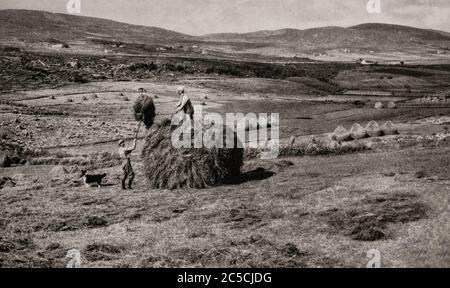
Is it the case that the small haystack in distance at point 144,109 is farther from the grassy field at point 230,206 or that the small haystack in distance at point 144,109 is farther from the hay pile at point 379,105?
the hay pile at point 379,105

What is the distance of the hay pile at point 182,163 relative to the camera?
13828 mm

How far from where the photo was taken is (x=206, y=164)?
13891 mm

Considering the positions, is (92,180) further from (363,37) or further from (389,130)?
(363,37)

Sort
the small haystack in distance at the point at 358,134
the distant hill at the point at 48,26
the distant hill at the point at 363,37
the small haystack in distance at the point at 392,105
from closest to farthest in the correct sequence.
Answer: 1. the distant hill at the point at 48,26
2. the small haystack in distance at the point at 358,134
3. the small haystack in distance at the point at 392,105
4. the distant hill at the point at 363,37

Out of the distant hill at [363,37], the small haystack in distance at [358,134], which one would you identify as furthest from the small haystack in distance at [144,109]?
the distant hill at [363,37]

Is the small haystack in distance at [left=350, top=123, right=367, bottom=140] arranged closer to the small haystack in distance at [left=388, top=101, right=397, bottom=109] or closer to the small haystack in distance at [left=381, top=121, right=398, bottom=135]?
the small haystack in distance at [left=381, top=121, right=398, bottom=135]

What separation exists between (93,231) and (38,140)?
36.9ft

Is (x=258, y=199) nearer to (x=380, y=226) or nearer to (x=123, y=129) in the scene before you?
(x=380, y=226)

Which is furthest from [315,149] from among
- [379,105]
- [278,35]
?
[278,35]

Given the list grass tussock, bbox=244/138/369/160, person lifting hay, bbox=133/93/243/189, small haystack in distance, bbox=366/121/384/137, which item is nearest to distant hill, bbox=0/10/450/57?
person lifting hay, bbox=133/93/243/189

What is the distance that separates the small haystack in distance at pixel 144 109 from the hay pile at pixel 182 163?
3.34 feet

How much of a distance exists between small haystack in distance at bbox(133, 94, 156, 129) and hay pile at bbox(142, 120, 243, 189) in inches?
40.0

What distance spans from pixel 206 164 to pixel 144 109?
9.21 ft

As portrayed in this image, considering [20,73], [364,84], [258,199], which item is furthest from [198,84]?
[258,199]
